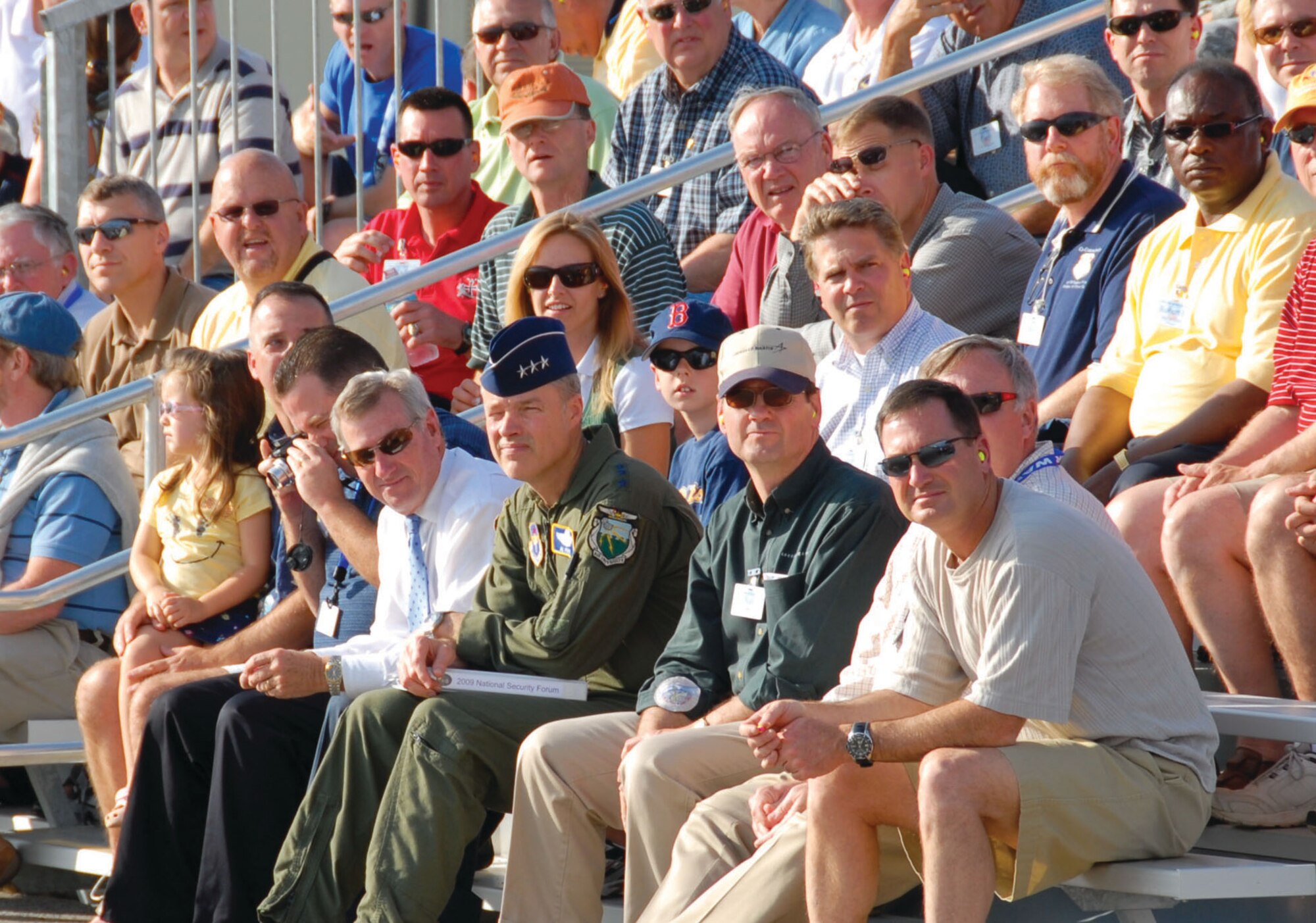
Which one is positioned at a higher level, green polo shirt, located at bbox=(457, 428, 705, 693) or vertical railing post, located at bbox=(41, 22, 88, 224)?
vertical railing post, located at bbox=(41, 22, 88, 224)

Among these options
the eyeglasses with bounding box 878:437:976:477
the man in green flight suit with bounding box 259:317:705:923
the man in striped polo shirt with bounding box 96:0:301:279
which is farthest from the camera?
the man in striped polo shirt with bounding box 96:0:301:279

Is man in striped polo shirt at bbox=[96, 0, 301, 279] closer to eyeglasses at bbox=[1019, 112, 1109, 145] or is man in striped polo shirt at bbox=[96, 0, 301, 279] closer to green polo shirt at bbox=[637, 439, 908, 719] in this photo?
eyeglasses at bbox=[1019, 112, 1109, 145]

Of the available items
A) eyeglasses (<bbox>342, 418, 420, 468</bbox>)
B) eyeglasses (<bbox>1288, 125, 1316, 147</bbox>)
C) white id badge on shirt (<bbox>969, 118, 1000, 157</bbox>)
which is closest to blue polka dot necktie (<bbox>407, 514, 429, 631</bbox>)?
eyeglasses (<bbox>342, 418, 420, 468</bbox>)

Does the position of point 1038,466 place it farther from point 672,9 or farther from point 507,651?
point 672,9

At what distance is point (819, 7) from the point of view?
8.12 metres

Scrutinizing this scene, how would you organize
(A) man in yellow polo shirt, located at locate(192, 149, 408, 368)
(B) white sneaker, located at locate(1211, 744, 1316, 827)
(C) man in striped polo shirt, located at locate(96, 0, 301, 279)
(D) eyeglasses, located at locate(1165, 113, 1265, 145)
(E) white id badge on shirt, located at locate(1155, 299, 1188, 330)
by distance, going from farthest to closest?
(C) man in striped polo shirt, located at locate(96, 0, 301, 279) < (A) man in yellow polo shirt, located at locate(192, 149, 408, 368) < (E) white id badge on shirt, located at locate(1155, 299, 1188, 330) < (D) eyeglasses, located at locate(1165, 113, 1265, 145) < (B) white sneaker, located at locate(1211, 744, 1316, 827)

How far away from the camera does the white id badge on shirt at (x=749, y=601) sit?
14.0ft

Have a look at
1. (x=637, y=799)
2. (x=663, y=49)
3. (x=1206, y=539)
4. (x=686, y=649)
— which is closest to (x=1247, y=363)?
(x=1206, y=539)

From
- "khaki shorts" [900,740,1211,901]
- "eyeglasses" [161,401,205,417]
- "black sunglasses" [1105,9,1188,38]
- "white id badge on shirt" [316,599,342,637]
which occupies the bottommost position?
"khaki shorts" [900,740,1211,901]

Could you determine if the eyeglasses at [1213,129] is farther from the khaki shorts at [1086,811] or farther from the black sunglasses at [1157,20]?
the khaki shorts at [1086,811]

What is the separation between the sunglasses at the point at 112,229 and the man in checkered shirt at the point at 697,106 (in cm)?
188

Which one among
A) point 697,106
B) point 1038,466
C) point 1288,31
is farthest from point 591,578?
point 697,106

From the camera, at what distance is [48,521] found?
622 centimetres

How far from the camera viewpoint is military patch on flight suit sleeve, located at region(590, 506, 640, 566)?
457 cm
